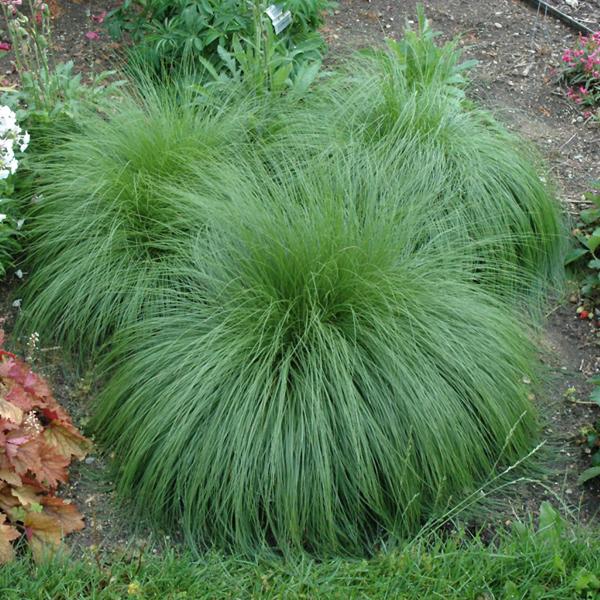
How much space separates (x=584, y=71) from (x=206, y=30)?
2151mm

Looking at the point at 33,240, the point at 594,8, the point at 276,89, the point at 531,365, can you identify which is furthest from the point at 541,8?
the point at 33,240

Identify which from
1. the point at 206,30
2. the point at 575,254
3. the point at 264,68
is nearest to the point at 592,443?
the point at 575,254

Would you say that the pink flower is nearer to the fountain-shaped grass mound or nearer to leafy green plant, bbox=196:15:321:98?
leafy green plant, bbox=196:15:321:98

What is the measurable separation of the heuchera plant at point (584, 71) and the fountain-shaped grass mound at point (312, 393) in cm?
219

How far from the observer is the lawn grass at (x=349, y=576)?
2529 mm

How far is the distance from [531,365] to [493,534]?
0.66 m

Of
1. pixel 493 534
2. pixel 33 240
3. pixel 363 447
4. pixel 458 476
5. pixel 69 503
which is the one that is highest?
pixel 33 240

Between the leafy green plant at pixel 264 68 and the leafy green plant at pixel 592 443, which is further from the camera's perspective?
the leafy green plant at pixel 264 68

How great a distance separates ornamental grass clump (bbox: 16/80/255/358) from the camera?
3354mm

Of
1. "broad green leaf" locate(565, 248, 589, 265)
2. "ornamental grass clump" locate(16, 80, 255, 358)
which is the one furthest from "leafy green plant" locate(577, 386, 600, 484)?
"ornamental grass clump" locate(16, 80, 255, 358)

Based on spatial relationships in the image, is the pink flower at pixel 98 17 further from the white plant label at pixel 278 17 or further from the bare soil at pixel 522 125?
the white plant label at pixel 278 17

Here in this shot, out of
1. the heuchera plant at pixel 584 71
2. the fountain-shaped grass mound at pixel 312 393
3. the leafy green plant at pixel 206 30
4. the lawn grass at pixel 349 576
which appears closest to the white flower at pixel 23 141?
the fountain-shaped grass mound at pixel 312 393

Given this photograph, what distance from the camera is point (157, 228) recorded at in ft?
11.3

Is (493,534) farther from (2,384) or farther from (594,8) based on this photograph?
(594,8)
